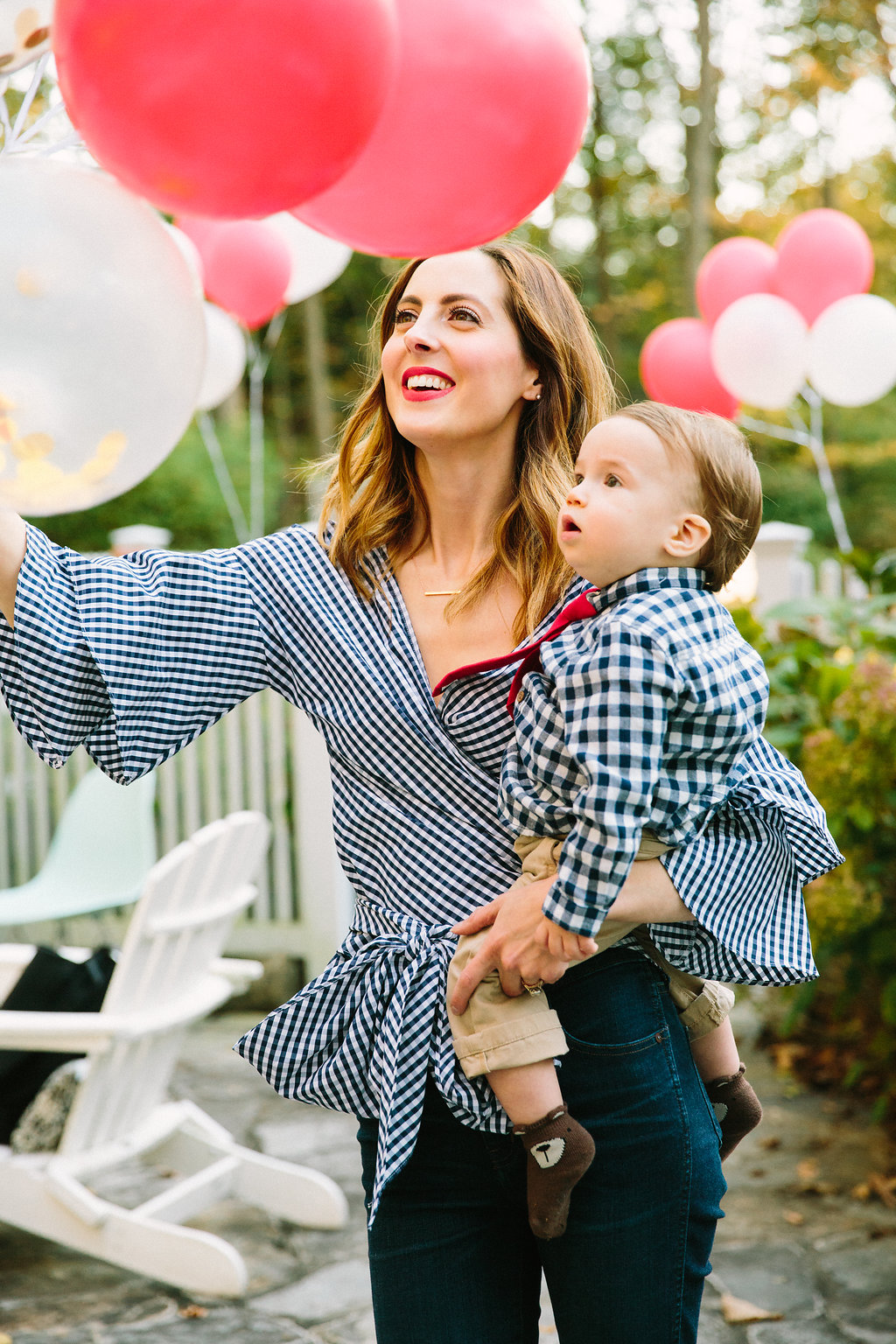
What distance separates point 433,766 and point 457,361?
484 millimetres

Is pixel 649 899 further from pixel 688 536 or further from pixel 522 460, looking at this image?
pixel 522 460

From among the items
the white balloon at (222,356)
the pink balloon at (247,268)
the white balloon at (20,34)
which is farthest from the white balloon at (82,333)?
the white balloon at (222,356)

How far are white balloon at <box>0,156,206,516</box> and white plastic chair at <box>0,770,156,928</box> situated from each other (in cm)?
335

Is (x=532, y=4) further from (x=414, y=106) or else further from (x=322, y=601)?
(x=322, y=601)

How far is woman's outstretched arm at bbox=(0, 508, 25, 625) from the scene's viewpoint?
51.8 inches

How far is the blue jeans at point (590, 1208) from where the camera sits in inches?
51.9

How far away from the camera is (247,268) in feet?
16.5

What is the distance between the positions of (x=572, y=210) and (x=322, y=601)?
1766cm

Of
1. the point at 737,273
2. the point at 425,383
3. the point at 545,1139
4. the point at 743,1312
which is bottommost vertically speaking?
the point at 743,1312

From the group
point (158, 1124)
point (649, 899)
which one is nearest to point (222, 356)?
point (158, 1124)

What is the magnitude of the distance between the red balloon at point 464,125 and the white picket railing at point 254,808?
3.31m

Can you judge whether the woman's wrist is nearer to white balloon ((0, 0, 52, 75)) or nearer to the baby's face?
the baby's face

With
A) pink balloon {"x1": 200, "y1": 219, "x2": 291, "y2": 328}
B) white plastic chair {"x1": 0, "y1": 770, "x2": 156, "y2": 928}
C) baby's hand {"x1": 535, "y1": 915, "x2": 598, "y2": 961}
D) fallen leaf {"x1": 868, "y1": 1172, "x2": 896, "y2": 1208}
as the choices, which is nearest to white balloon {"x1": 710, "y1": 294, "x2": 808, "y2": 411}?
pink balloon {"x1": 200, "y1": 219, "x2": 291, "y2": 328}

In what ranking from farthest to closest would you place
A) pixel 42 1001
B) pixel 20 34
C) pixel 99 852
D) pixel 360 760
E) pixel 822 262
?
pixel 822 262 < pixel 99 852 < pixel 42 1001 < pixel 20 34 < pixel 360 760
